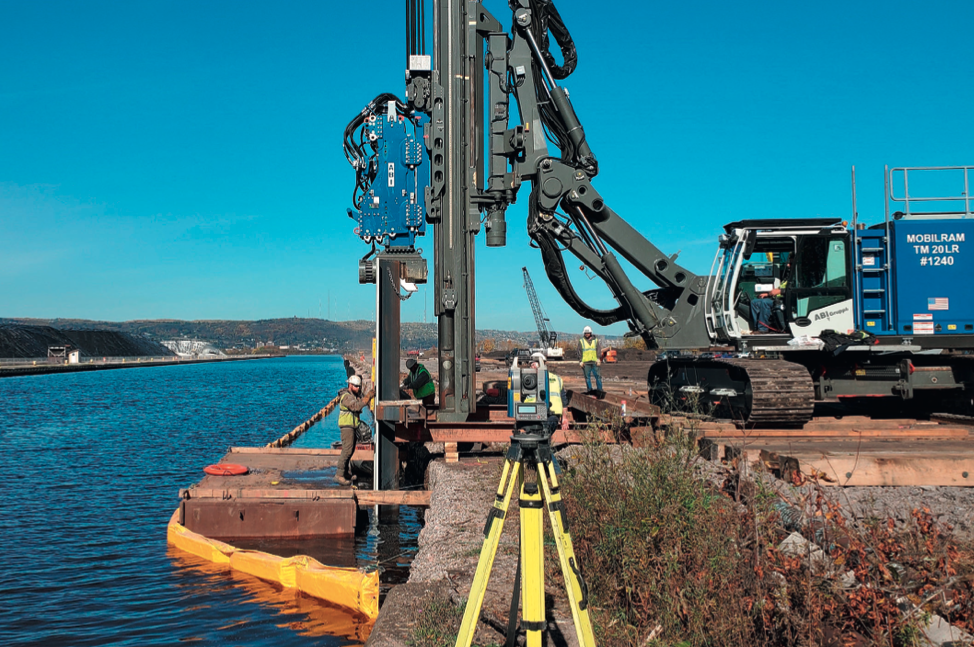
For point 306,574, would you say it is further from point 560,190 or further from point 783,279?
point 783,279

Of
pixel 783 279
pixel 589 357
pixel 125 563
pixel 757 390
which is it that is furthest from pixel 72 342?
pixel 757 390

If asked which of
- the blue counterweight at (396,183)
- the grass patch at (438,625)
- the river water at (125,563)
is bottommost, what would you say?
the river water at (125,563)

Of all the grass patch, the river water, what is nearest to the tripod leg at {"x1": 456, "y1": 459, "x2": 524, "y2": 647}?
the grass patch

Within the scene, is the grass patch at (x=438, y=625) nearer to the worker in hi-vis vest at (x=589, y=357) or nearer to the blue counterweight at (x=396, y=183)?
the blue counterweight at (x=396, y=183)

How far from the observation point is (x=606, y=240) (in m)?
12.5

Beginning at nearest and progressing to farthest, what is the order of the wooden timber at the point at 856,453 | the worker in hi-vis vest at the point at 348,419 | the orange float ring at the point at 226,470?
the wooden timber at the point at 856,453
the worker in hi-vis vest at the point at 348,419
the orange float ring at the point at 226,470

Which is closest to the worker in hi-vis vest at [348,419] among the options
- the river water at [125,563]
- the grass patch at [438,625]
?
the river water at [125,563]

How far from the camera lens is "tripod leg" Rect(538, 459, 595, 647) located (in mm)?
4152

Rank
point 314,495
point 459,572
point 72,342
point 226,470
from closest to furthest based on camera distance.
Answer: point 459,572, point 314,495, point 226,470, point 72,342

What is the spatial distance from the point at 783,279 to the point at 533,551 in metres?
9.41

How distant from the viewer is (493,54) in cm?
1185

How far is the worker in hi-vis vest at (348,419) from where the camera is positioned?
1170 centimetres

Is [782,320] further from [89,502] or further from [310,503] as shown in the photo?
[89,502]

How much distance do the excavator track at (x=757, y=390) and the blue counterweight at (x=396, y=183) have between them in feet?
16.2
